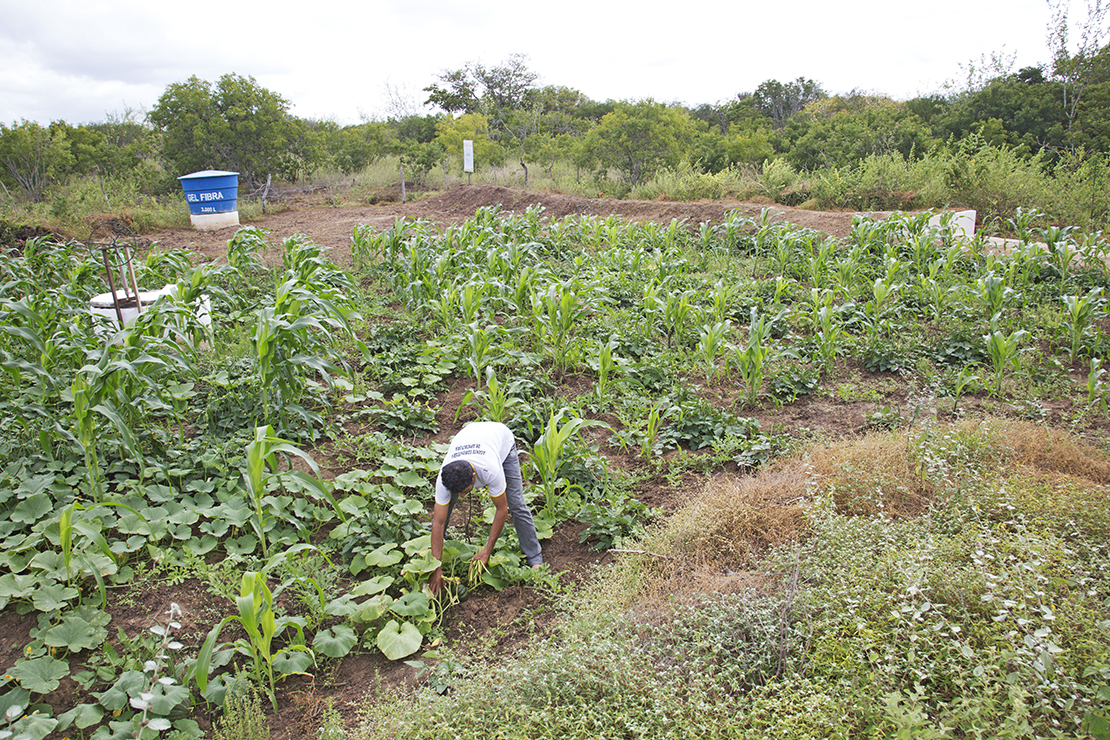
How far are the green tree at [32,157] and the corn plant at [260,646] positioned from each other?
17642 mm

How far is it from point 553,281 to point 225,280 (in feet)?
14.3

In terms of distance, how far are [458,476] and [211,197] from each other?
13.8 metres

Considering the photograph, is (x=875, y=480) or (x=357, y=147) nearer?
(x=875, y=480)

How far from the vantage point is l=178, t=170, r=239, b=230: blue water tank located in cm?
1323

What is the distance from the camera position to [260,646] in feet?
7.72

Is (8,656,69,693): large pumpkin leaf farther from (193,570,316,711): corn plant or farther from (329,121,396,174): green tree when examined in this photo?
(329,121,396,174): green tree

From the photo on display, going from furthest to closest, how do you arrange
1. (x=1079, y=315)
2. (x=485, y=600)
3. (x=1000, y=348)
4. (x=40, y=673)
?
(x=1079, y=315)
(x=1000, y=348)
(x=485, y=600)
(x=40, y=673)

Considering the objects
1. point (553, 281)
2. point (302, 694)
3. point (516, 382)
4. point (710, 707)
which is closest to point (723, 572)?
point (710, 707)

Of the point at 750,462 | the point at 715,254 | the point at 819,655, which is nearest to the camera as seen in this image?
the point at 819,655

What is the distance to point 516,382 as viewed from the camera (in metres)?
4.66

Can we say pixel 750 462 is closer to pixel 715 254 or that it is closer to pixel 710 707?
pixel 710 707

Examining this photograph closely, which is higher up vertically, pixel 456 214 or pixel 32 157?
pixel 32 157

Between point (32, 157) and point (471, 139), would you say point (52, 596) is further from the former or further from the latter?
point (471, 139)

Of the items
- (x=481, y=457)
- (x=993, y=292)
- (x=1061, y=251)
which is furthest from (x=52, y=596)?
(x=1061, y=251)
